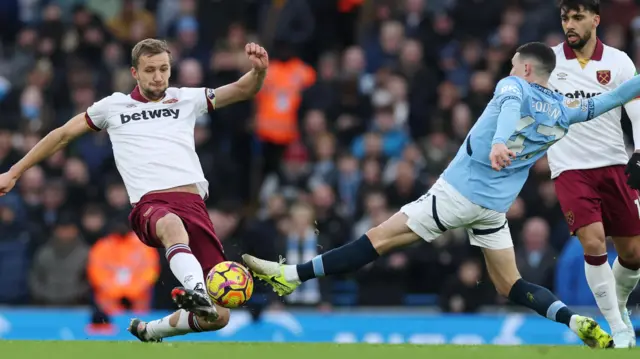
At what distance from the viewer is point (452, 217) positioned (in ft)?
35.5

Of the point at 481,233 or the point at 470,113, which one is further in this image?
the point at 470,113

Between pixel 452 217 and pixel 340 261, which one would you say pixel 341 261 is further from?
pixel 452 217

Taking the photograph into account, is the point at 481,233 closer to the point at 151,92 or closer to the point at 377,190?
the point at 151,92

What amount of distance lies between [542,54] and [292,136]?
8447 mm

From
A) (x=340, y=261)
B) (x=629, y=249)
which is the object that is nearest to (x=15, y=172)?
(x=340, y=261)

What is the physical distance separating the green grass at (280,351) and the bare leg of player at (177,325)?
27.7 inches

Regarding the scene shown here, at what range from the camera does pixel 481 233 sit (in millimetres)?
Result: 10984

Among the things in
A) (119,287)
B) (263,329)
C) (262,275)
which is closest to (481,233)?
(262,275)

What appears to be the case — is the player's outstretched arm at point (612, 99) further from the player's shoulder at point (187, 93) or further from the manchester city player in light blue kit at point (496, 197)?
the player's shoulder at point (187, 93)

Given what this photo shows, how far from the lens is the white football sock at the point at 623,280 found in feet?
39.3

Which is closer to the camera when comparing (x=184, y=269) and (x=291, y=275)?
(x=184, y=269)

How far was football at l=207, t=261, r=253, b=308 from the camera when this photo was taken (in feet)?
34.0

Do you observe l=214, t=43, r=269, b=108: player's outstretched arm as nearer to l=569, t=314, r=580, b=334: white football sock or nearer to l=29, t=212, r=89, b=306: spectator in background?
l=569, t=314, r=580, b=334: white football sock

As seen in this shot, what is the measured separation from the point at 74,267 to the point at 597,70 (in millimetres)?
7592
